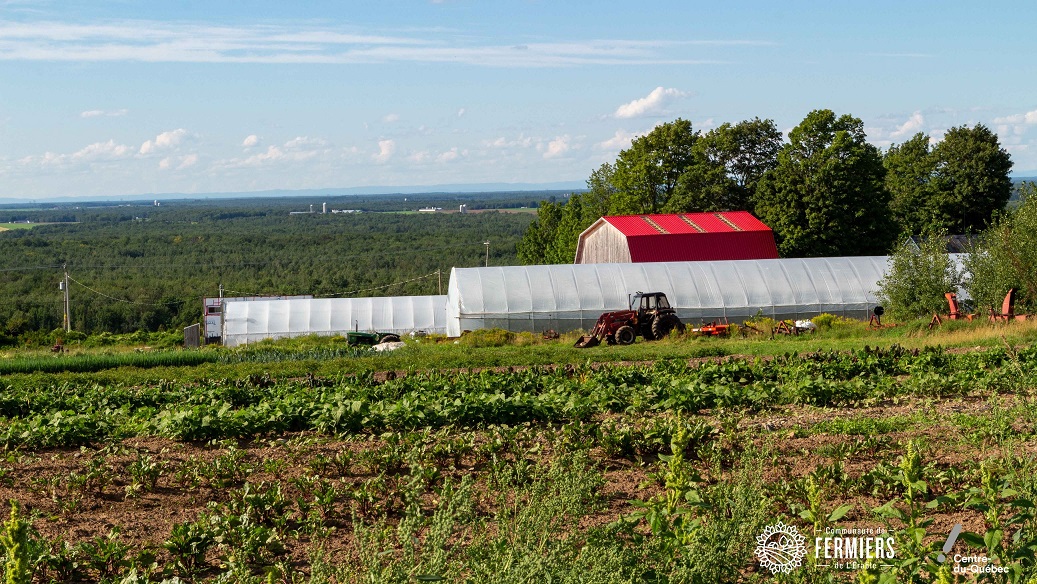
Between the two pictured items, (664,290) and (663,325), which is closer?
(663,325)

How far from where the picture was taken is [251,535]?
285 inches

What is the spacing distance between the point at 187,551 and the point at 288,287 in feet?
293

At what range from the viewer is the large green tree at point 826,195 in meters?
49.2

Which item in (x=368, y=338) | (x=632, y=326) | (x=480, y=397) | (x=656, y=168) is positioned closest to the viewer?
(x=480, y=397)

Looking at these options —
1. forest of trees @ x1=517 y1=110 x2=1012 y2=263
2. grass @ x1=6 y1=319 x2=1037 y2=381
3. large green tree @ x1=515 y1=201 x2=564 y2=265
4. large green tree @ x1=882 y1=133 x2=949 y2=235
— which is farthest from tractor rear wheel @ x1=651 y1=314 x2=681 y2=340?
large green tree @ x1=882 y1=133 x2=949 y2=235

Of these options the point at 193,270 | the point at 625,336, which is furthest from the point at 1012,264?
the point at 193,270

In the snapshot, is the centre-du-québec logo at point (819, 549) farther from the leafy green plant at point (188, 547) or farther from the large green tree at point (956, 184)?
the large green tree at point (956, 184)

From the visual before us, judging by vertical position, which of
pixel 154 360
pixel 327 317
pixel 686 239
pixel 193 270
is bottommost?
pixel 193 270

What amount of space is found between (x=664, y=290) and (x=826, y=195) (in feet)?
57.8

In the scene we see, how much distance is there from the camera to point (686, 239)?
4525 centimetres

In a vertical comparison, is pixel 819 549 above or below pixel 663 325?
above

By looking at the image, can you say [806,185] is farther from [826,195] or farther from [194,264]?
[194,264]

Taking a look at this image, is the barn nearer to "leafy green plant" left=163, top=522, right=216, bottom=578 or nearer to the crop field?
the crop field

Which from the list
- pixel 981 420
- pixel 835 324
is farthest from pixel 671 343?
pixel 981 420
